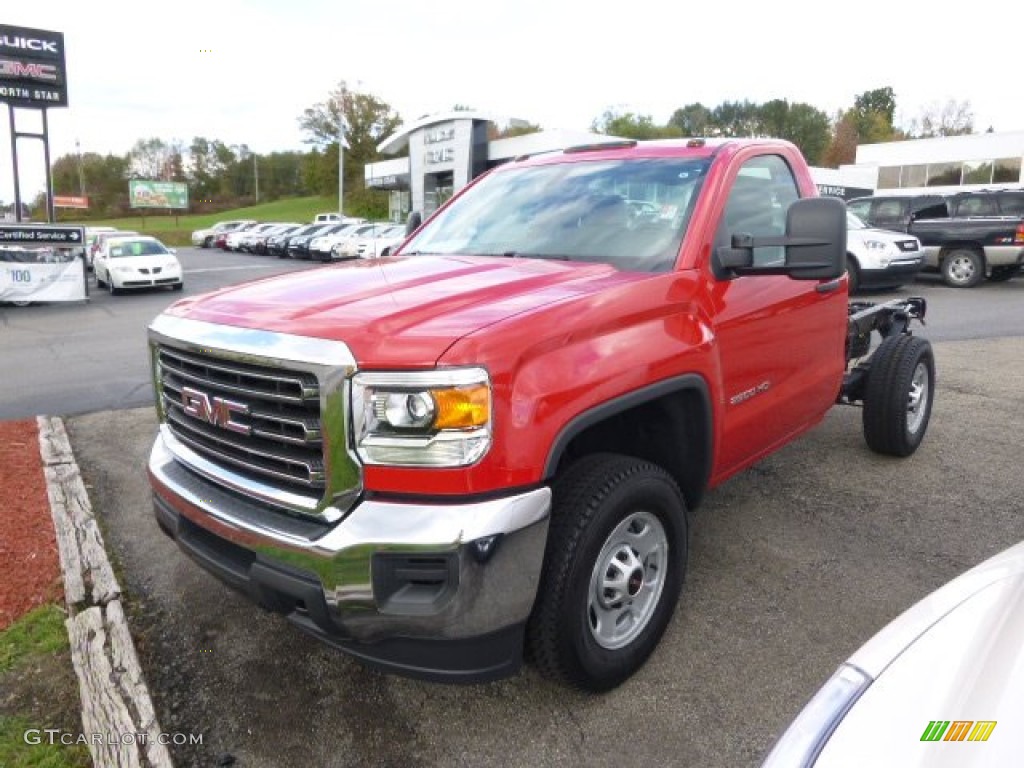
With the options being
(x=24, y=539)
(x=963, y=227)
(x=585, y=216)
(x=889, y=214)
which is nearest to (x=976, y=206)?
(x=889, y=214)

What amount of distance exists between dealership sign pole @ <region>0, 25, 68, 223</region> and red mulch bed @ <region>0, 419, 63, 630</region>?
1603 cm

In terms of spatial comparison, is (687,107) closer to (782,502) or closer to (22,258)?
(22,258)

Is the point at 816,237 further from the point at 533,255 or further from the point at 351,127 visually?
the point at 351,127

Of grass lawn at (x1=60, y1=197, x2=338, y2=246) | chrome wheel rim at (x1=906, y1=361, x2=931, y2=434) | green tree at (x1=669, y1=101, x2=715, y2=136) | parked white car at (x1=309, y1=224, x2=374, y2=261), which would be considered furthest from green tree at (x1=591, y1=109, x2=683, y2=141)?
chrome wheel rim at (x1=906, y1=361, x2=931, y2=434)

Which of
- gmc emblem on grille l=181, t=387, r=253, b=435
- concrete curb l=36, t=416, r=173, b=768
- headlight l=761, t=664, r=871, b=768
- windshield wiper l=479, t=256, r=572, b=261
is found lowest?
concrete curb l=36, t=416, r=173, b=768

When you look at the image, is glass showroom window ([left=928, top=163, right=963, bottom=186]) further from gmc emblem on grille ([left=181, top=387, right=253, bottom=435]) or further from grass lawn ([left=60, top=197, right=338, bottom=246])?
grass lawn ([left=60, top=197, right=338, bottom=246])

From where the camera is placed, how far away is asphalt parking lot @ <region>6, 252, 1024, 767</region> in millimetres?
2635

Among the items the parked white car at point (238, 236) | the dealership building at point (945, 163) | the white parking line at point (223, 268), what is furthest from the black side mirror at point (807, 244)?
the parked white car at point (238, 236)

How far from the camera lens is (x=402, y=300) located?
2.64 metres

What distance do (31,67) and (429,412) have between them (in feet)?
68.9

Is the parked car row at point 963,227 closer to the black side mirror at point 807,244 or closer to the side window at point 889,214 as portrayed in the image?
the side window at point 889,214

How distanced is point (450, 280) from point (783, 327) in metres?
1.69

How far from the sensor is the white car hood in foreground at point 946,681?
4.28ft
